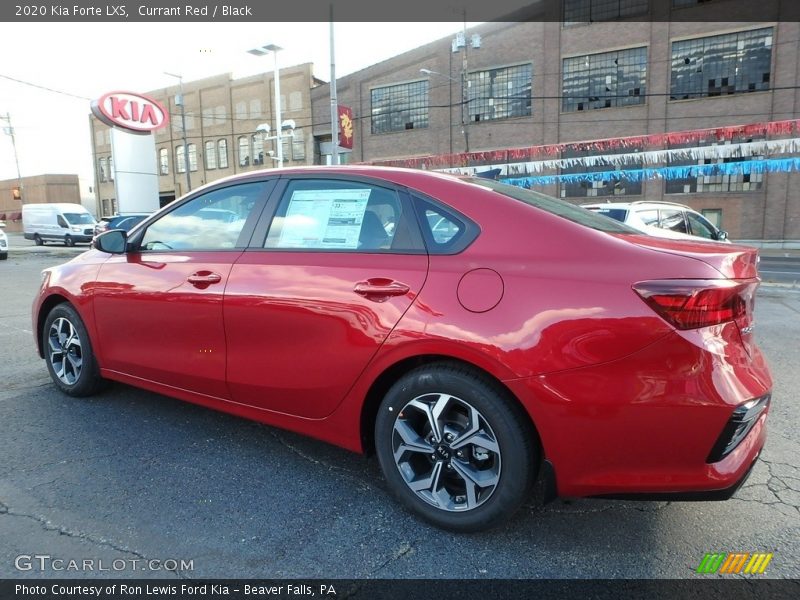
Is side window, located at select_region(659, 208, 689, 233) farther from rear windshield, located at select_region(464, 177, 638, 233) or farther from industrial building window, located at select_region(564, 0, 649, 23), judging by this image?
industrial building window, located at select_region(564, 0, 649, 23)

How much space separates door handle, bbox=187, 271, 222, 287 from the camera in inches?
123

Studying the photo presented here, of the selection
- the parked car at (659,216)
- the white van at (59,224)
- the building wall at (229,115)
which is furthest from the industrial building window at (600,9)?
the white van at (59,224)

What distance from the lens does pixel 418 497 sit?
8.35 ft

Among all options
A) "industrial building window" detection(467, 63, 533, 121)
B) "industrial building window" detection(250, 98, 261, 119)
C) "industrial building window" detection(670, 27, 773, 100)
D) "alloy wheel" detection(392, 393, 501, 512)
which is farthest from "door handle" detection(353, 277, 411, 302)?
"industrial building window" detection(250, 98, 261, 119)

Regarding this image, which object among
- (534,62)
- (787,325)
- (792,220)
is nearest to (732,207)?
(792,220)

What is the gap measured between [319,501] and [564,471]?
1230 mm

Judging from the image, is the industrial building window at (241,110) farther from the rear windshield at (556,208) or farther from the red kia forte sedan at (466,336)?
the rear windshield at (556,208)

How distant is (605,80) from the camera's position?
28875 millimetres

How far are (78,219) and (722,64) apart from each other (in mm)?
33034

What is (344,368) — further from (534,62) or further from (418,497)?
(534,62)

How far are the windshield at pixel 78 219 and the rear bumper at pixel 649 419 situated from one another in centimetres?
3253

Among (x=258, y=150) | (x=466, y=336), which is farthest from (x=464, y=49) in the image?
(x=466, y=336)

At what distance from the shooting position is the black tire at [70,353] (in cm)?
403

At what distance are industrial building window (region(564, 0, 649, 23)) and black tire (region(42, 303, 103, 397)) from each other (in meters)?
31.4
